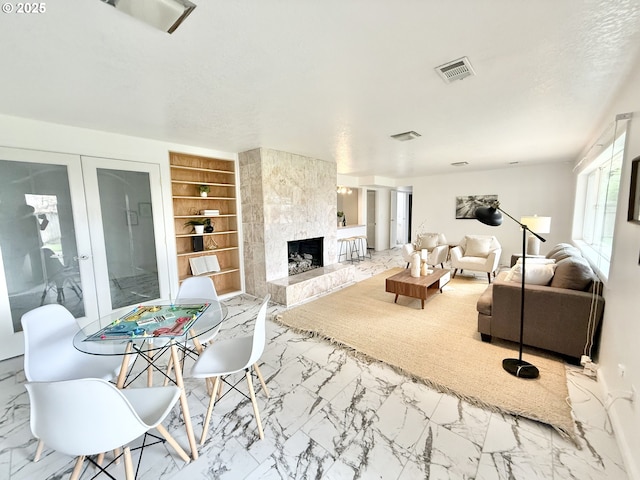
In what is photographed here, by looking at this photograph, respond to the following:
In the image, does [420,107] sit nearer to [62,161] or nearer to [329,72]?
[329,72]

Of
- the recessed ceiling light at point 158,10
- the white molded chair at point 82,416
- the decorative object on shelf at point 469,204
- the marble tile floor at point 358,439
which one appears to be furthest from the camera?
the decorative object on shelf at point 469,204

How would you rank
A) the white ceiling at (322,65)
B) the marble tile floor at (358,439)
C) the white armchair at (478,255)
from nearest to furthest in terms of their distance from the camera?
the white ceiling at (322,65) < the marble tile floor at (358,439) < the white armchair at (478,255)

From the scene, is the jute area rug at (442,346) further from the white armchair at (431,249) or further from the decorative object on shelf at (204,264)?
the decorative object on shelf at (204,264)

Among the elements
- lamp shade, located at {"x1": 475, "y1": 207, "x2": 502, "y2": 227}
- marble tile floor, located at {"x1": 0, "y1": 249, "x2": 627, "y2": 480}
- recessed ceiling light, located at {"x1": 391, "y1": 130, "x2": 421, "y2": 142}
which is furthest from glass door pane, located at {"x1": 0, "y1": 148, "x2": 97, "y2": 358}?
lamp shade, located at {"x1": 475, "y1": 207, "x2": 502, "y2": 227}

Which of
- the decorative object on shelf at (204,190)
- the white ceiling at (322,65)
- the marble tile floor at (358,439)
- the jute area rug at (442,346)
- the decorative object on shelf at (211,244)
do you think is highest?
the white ceiling at (322,65)

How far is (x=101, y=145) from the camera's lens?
3.06 metres

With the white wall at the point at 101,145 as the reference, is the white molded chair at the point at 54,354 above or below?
below

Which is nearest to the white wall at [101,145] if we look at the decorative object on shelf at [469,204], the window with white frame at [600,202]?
the window with white frame at [600,202]

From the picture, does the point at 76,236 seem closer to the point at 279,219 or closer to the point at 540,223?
the point at 279,219

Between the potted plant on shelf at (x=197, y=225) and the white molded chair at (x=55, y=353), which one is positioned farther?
the potted plant on shelf at (x=197, y=225)

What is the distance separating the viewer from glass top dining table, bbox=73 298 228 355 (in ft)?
5.41

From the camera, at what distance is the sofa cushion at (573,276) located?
93.8 inches

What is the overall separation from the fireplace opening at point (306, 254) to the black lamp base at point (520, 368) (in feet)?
10.6

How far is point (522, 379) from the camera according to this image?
2156mm
